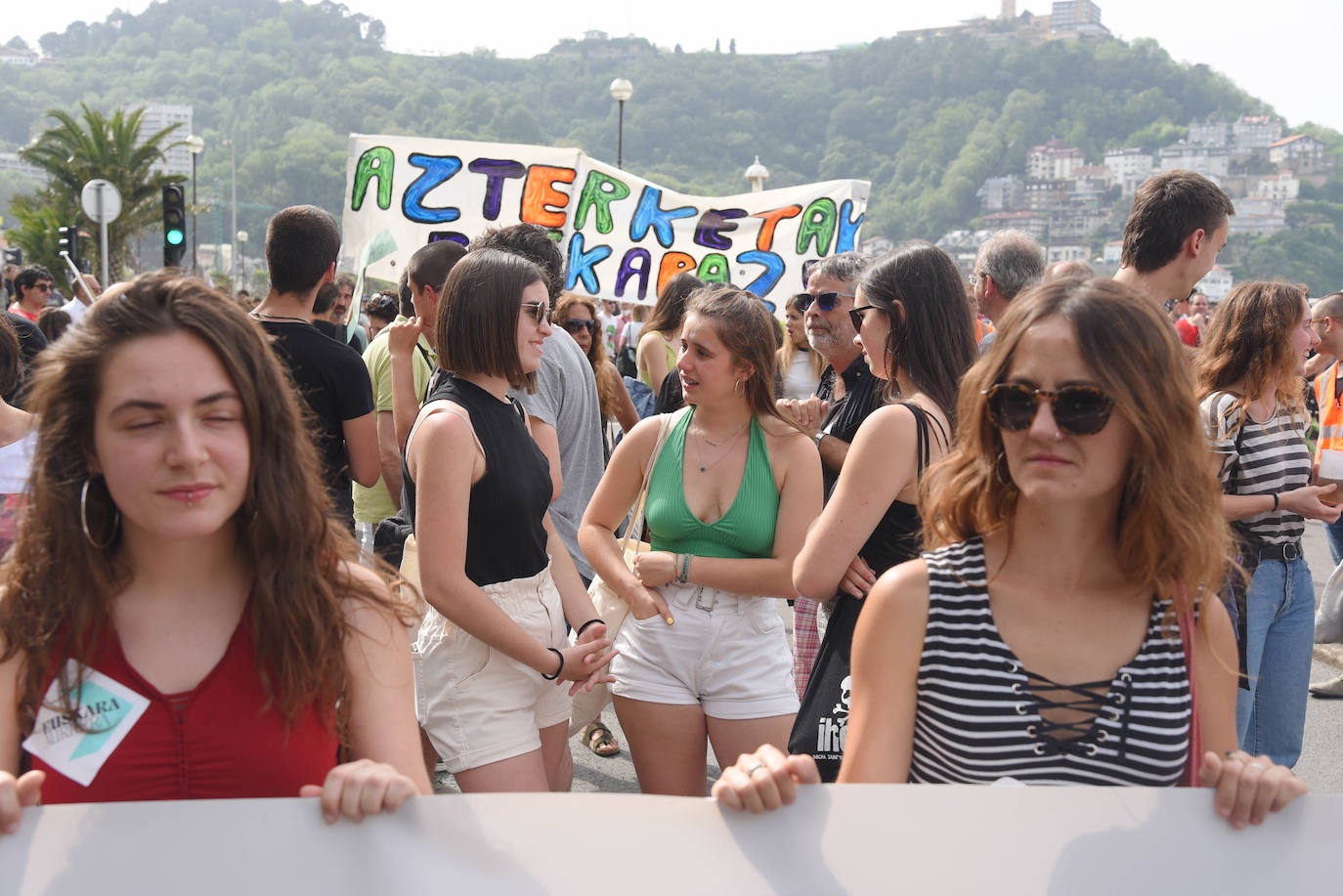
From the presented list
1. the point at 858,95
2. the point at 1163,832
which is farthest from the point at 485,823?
the point at 858,95

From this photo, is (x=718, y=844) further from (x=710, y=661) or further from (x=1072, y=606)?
(x=710, y=661)

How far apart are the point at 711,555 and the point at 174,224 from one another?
27.6 ft

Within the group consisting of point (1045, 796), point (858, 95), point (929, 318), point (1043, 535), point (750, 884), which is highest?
point (858, 95)

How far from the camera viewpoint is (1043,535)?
1.85 meters

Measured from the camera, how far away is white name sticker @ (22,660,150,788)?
1.63 meters

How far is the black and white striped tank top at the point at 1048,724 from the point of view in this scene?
1.73 m

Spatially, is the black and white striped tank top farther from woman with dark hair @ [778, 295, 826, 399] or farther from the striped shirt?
woman with dark hair @ [778, 295, 826, 399]

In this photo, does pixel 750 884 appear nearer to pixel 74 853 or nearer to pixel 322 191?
pixel 74 853

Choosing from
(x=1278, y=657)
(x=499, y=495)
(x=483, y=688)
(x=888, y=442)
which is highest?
(x=888, y=442)

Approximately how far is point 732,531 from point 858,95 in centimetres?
13714

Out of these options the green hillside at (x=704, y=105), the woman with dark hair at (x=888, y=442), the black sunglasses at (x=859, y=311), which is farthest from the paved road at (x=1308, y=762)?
the green hillside at (x=704, y=105)

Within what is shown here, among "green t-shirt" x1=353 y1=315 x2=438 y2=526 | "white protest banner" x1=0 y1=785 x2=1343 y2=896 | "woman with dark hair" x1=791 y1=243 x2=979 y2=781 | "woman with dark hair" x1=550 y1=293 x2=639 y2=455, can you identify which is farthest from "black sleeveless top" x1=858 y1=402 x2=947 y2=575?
"woman with dark hair" x1=550 y1=293 x2=639 y2=455

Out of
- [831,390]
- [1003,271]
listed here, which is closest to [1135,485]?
[1003,271]

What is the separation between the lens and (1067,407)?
172 centimetres
